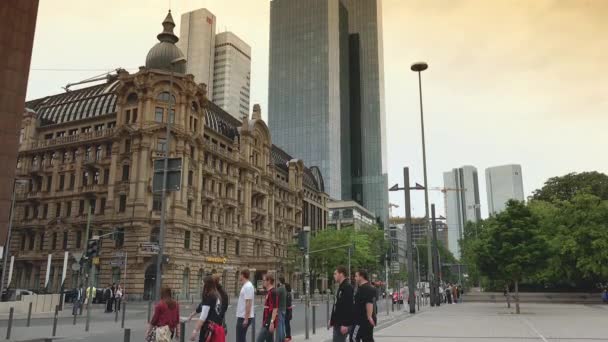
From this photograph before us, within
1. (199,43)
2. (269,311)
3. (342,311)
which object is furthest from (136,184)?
(199,43)

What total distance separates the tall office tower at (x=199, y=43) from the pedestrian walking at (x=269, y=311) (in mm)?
163906

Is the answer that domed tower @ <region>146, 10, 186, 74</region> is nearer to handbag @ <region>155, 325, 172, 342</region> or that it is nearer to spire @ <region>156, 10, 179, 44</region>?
spire @ <region>156, 10, 179, 44</region>

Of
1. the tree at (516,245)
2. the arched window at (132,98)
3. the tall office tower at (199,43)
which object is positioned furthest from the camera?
the tall office tower at (199,43)

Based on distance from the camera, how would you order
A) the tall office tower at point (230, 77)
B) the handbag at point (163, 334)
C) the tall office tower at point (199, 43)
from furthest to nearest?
the tall office tower at point (230, 77) < the tall office tower at point (199, 43) < the handbag at point (163, 334)

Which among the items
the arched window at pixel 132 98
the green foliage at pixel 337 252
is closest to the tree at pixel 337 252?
the green foliage at pixel 337 252

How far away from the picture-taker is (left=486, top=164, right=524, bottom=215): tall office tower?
133 meters

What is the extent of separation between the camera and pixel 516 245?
32.1 meters

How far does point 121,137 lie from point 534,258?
4288cm

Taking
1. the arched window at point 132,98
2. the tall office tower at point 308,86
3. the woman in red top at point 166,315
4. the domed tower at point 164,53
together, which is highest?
the tall office tower at point 308,86

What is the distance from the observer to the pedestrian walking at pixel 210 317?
336 inches

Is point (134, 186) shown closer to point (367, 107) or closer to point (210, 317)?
point (210, 317)

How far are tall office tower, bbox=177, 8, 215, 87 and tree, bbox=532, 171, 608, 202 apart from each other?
125 m

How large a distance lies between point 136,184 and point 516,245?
→ 37749 mm

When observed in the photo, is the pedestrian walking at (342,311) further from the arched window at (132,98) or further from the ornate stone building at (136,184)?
the arched window at (132,98)
